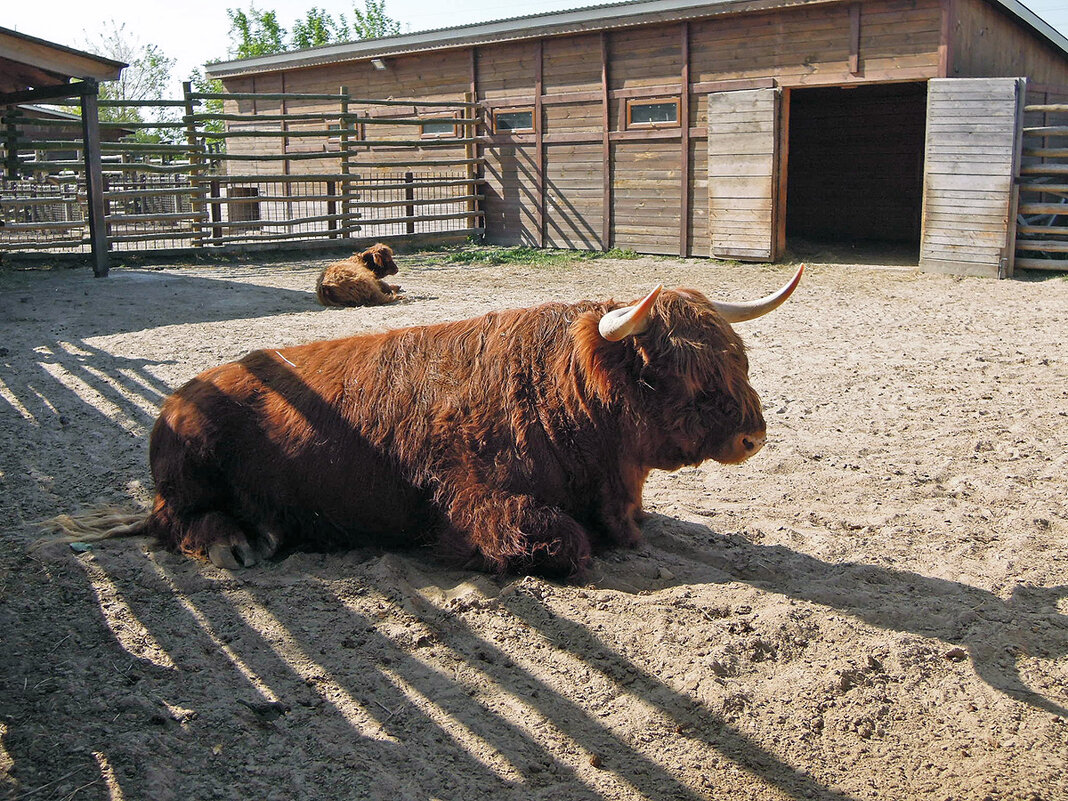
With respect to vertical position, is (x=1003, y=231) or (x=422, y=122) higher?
(x=422, y=122)

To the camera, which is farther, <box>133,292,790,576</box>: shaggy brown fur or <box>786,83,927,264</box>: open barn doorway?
<box>786,83,927,264</box>: open barn doorway

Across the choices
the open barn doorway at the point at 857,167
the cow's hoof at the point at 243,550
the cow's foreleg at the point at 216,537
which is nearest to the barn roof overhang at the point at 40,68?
the cow's foreleg at the point at 216,537

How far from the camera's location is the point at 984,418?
6125 mm

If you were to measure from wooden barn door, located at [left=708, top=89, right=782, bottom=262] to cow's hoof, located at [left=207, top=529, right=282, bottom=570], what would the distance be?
12.0 meters

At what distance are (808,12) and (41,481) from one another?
12.8 meters

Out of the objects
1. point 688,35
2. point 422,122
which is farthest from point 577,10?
point 422,122

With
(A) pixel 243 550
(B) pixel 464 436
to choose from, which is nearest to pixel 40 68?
(A) pixel 243 550

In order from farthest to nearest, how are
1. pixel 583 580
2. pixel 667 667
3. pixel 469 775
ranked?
1. pixel 583 580
2. pixel 667 667
3. pixel 469 775

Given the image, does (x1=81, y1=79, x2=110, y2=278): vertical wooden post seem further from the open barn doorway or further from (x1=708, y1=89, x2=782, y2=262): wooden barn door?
the open barn doorway

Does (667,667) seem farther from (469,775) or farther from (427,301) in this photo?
(427,301)

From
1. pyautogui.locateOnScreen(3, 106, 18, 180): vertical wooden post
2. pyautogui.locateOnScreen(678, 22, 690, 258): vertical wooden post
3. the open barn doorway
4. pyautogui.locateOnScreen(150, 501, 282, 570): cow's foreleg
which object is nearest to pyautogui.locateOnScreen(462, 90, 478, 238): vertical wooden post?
pyautogui.locateOnScreen(678, 22, 690, 258): vertical wooden post

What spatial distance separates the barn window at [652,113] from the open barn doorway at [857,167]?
315 centimetres

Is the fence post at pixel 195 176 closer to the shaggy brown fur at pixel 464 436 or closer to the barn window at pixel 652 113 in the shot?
the barn window at pixel 652 113

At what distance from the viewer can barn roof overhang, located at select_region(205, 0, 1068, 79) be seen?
49.3 ft
